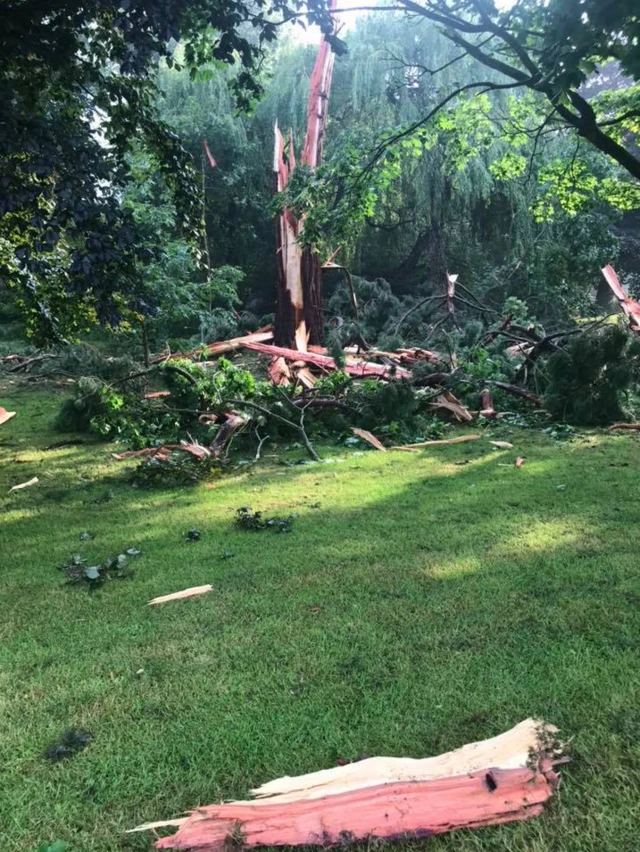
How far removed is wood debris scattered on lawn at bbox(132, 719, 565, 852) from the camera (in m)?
1.38

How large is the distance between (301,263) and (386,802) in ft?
32.6

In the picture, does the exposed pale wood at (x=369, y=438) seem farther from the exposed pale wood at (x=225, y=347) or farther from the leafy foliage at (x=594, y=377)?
the exposed pale wood at (x=225, y=347)

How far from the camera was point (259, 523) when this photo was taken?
3.78 m

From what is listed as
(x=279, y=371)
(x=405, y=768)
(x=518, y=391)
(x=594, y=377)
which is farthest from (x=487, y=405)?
(x=405, y=768)

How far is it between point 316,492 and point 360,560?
4.85 ft

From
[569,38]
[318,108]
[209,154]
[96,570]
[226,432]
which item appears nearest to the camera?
[569,38]

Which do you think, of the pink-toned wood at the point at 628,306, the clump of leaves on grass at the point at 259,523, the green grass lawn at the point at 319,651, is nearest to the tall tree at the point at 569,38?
the green grass lawn at the point at 319,651

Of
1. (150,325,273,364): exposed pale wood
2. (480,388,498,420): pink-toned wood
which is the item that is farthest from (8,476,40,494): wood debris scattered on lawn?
(480,388,498,420): pink-toned wood

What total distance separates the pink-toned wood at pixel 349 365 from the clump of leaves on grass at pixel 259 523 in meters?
3.90

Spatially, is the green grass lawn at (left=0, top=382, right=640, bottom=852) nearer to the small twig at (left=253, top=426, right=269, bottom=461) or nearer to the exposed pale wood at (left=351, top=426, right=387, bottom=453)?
the small twig at (left=253, top=426, right=269, bottom=461)

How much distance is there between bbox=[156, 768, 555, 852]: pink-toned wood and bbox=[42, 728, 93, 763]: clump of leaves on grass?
0.51 meters

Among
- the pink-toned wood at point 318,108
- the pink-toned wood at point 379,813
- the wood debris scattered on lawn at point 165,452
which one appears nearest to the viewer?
the pink-toned wood at point 379,813

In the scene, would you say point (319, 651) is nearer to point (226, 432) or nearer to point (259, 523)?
point (259, 523)

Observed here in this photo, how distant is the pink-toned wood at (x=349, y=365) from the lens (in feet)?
25.3
